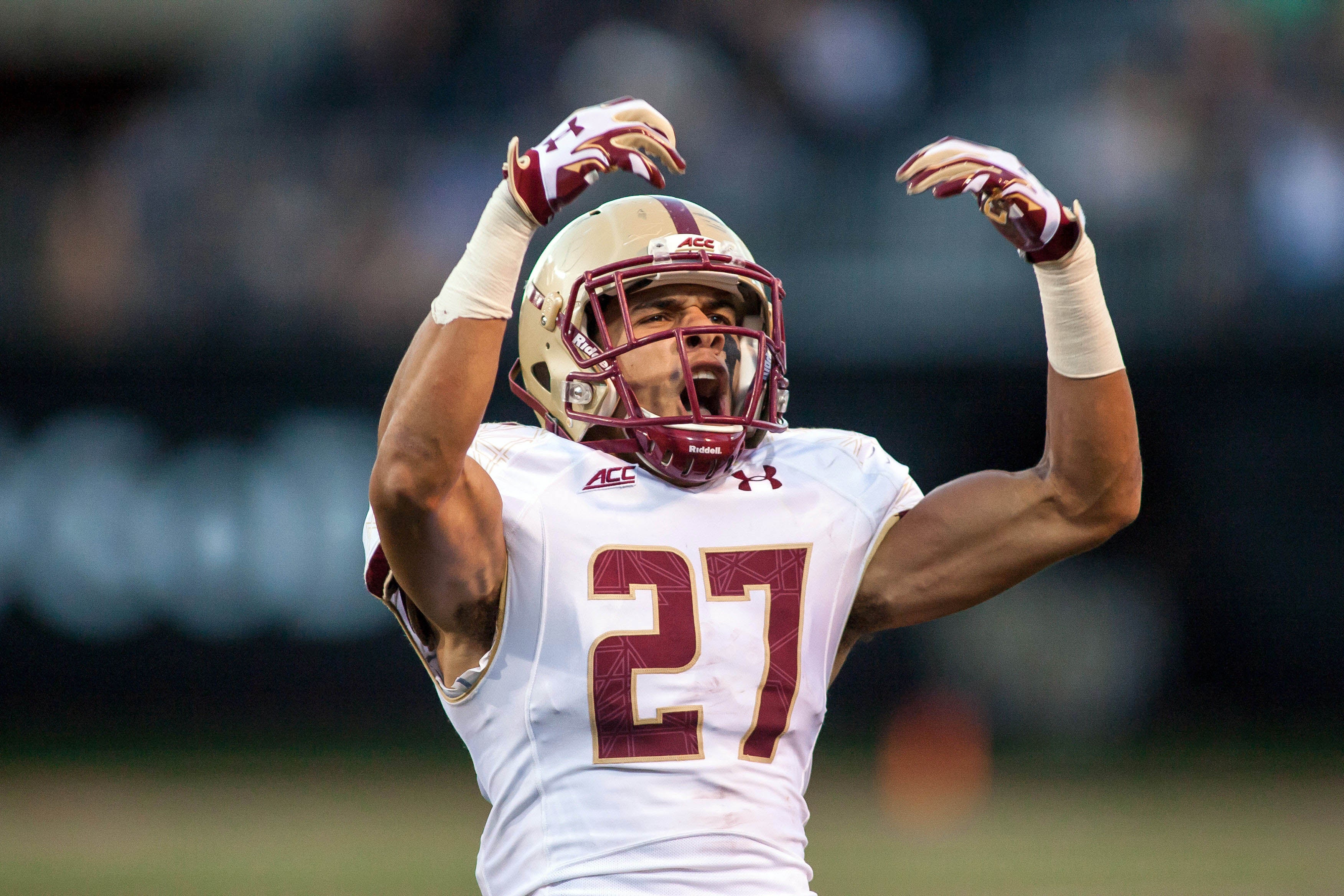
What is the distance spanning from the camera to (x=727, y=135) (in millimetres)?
7844

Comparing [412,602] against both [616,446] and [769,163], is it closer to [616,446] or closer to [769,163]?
[616,446]

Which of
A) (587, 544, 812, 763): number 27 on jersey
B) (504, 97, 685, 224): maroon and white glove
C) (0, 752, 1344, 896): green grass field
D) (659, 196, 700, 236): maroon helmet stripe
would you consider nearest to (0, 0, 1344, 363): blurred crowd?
(0, 752, 1344, 896): green grass field

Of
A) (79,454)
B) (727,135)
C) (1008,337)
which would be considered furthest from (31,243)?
(1008,337)

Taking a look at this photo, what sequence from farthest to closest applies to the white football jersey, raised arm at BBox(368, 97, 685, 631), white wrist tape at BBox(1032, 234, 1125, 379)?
1. white wrist tape at BBox(1032, 234, 1125, 379)
2. the white football jersey
3. raised arm at BBox(368, 97, 685, 631)

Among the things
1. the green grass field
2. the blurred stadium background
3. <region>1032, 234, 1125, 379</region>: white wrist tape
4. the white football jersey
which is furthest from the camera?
the blurred stadium background

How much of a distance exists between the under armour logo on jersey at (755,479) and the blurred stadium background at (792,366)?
13.1ft

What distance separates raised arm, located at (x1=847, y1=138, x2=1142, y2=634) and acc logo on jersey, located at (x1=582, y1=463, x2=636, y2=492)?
473mm

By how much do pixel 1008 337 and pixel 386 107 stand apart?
3.43 meters

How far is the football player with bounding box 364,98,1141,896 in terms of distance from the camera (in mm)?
2377

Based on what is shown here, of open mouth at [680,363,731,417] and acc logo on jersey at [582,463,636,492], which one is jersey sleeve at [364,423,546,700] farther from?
open mouth at [680,363,731,417]

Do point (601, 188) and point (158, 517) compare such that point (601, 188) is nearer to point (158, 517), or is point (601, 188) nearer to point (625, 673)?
point (158, 517)

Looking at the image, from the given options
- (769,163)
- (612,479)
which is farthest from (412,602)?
(769,163)

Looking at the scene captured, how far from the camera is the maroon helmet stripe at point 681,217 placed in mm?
2791

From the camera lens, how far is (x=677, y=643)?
2500mm
